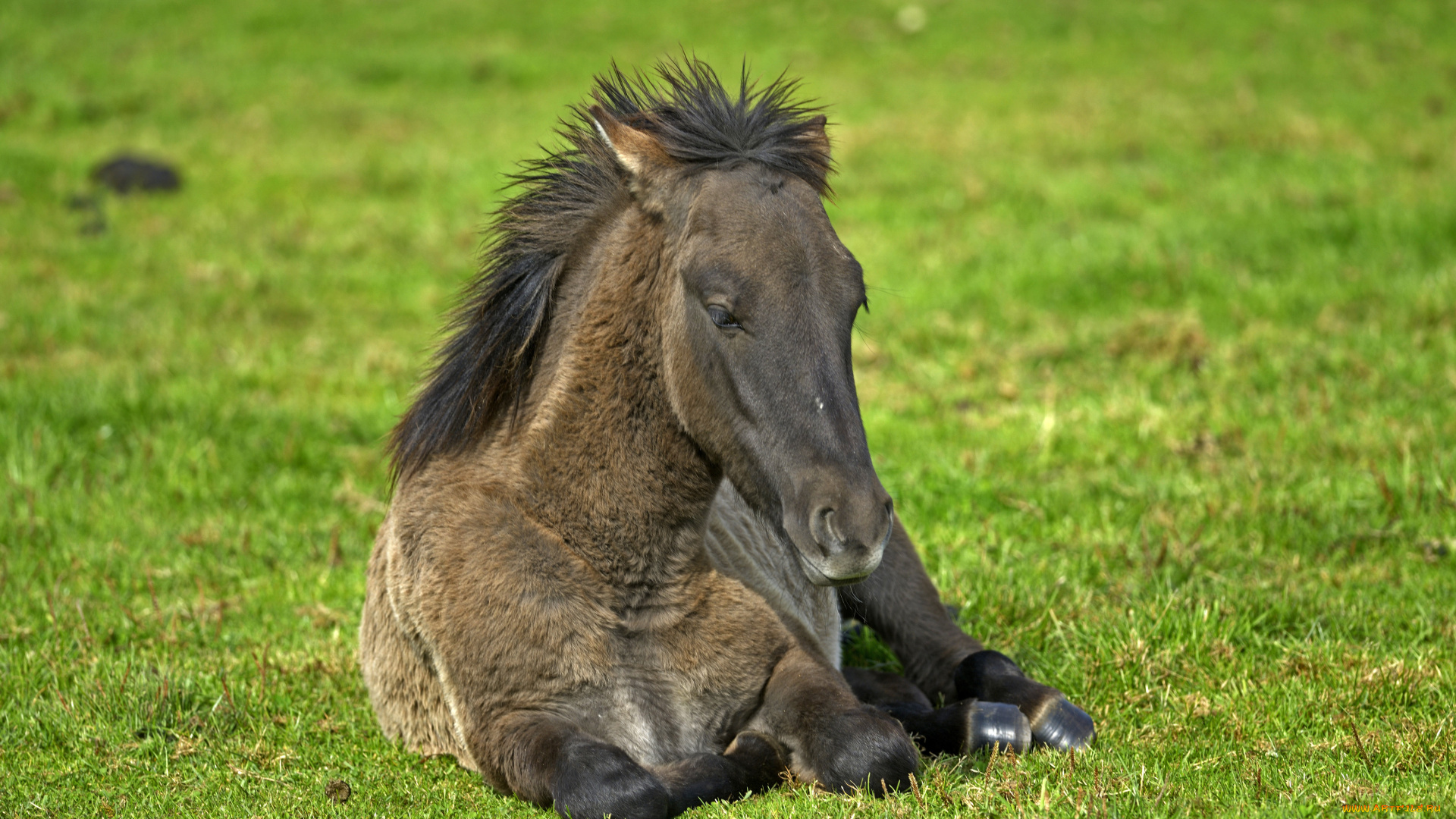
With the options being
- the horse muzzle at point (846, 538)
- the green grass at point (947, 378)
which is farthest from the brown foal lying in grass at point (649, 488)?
the green grass at point (947, 378)

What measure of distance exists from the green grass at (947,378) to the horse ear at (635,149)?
2086 mm

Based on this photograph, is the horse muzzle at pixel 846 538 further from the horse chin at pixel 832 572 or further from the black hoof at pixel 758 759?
the black hoof at pixel 758 759

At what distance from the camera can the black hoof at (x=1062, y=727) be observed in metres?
4.57

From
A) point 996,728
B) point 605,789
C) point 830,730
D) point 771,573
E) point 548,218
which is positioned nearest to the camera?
point 605,789

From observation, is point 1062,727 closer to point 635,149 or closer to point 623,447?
point 623,447

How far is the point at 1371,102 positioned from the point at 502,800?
16546 mm

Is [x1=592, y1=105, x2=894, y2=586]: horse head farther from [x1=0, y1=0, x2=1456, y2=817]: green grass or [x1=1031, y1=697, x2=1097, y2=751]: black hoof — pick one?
[x1=1031, y1=697, x2=1097, y2=751]: black hoof

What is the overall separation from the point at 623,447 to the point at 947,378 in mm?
5897

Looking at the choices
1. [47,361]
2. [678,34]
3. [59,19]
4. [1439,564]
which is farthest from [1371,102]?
[59,19]

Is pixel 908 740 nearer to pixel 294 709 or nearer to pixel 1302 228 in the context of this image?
pixel 294 709

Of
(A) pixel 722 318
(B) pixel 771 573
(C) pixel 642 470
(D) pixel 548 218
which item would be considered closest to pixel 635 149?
(D) pixel 548 218

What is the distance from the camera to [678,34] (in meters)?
22.3

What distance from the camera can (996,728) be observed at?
453cm

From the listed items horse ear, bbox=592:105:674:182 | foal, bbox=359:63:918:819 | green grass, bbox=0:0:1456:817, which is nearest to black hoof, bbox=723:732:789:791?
foal, bbox=359:63:918:819
